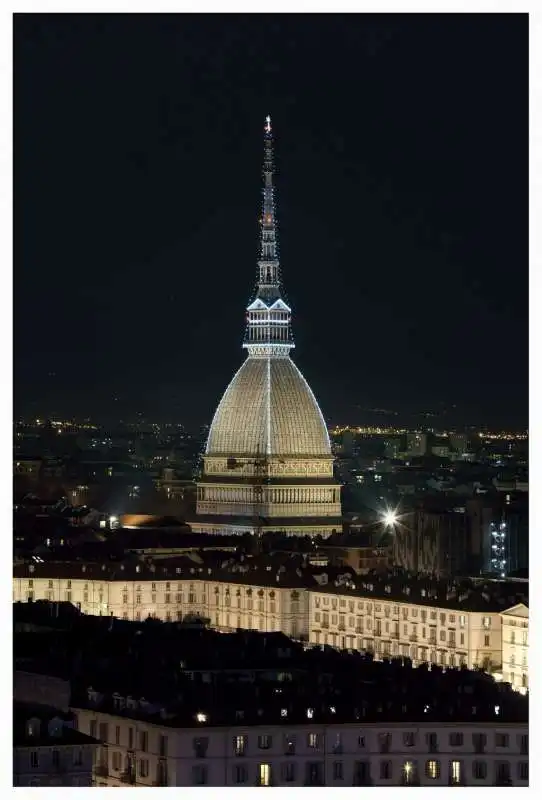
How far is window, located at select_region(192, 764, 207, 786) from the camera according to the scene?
41.1 metres

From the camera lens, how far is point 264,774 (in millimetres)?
41312

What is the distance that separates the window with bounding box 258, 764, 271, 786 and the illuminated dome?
55443 mm

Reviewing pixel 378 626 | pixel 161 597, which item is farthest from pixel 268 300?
pixel 378 626

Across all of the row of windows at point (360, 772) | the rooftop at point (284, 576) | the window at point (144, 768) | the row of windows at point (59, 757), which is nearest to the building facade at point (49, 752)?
the row of windows at point (59, 757)

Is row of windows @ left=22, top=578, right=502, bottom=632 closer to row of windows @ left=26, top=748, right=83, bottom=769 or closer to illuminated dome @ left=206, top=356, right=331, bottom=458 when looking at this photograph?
row of windows @ left=26, top=748, right=83, bottom=769

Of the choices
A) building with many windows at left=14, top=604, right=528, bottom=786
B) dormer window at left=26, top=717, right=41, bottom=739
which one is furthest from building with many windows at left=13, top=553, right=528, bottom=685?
dormer window at left=26, top=717, right=41, bottom=739

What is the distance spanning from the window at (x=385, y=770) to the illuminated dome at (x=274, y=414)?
54.6 m

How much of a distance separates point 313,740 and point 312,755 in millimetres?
487

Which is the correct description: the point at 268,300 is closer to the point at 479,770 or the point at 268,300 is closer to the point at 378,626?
the point at 378,626

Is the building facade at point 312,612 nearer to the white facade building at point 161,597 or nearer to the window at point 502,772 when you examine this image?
the white facade building at point 161,597
